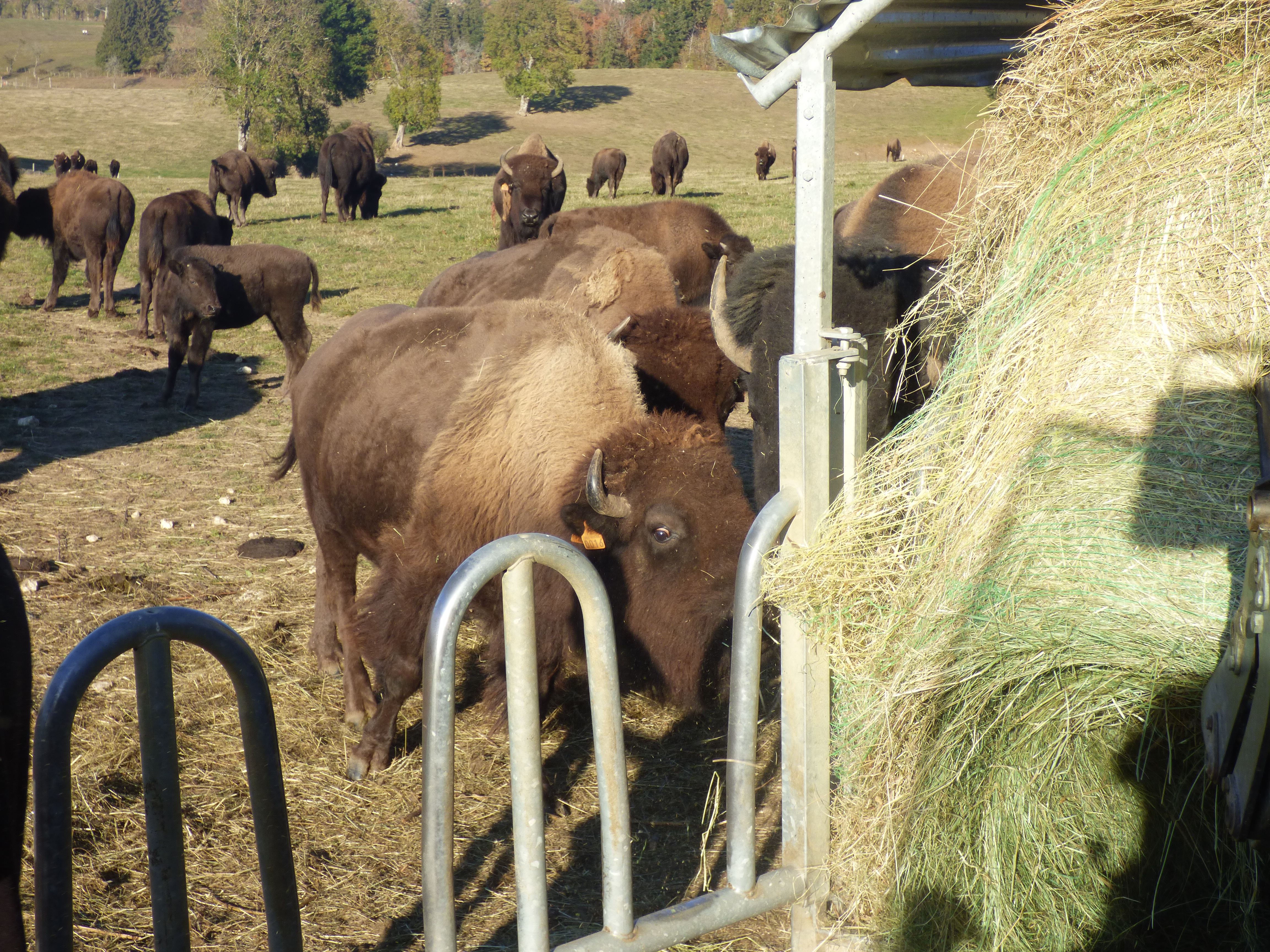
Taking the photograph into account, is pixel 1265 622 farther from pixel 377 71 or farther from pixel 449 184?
pixel 377 71

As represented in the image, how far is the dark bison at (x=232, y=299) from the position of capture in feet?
36.4

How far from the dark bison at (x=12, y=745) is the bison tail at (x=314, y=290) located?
37.3 ft

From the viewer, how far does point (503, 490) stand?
416cm

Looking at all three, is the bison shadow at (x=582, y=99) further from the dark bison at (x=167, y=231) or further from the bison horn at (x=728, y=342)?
the bison horn at (x=728, y=342)

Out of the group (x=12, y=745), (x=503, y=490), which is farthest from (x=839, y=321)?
(x=12, y=745)

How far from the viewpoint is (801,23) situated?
2453 mm

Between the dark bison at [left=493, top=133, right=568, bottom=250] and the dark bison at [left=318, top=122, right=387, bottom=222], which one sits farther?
the dark bison at [left=318, top=122, right=387, bottom=222]

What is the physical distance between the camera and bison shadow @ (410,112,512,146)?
6494cm

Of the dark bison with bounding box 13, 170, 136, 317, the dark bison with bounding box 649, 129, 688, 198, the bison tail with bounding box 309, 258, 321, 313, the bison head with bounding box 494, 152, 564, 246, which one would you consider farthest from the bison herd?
the dark bison with bounding box 649, 129, 688, 198

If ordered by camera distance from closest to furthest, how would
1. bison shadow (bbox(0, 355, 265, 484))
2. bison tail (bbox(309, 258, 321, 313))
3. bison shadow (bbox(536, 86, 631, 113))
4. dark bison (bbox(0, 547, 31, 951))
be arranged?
dark bison (bbox(0, 547, 31, 951)), bison shadow (bbox(0, 355, 265, 484)), bison tail (bbox(309, 258, 321, 313)), bison shadow (bbox(536, 86, 631, 113))

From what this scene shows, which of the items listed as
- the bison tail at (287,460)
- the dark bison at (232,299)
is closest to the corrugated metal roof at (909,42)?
the bison tail at (287,460)

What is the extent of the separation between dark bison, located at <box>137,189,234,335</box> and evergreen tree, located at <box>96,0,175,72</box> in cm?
10092

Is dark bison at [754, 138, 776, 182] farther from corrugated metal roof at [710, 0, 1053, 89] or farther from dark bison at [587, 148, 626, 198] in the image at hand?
corrugated metal roof at [710, 0, 1053, 89]

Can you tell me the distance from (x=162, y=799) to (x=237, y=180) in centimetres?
2945
